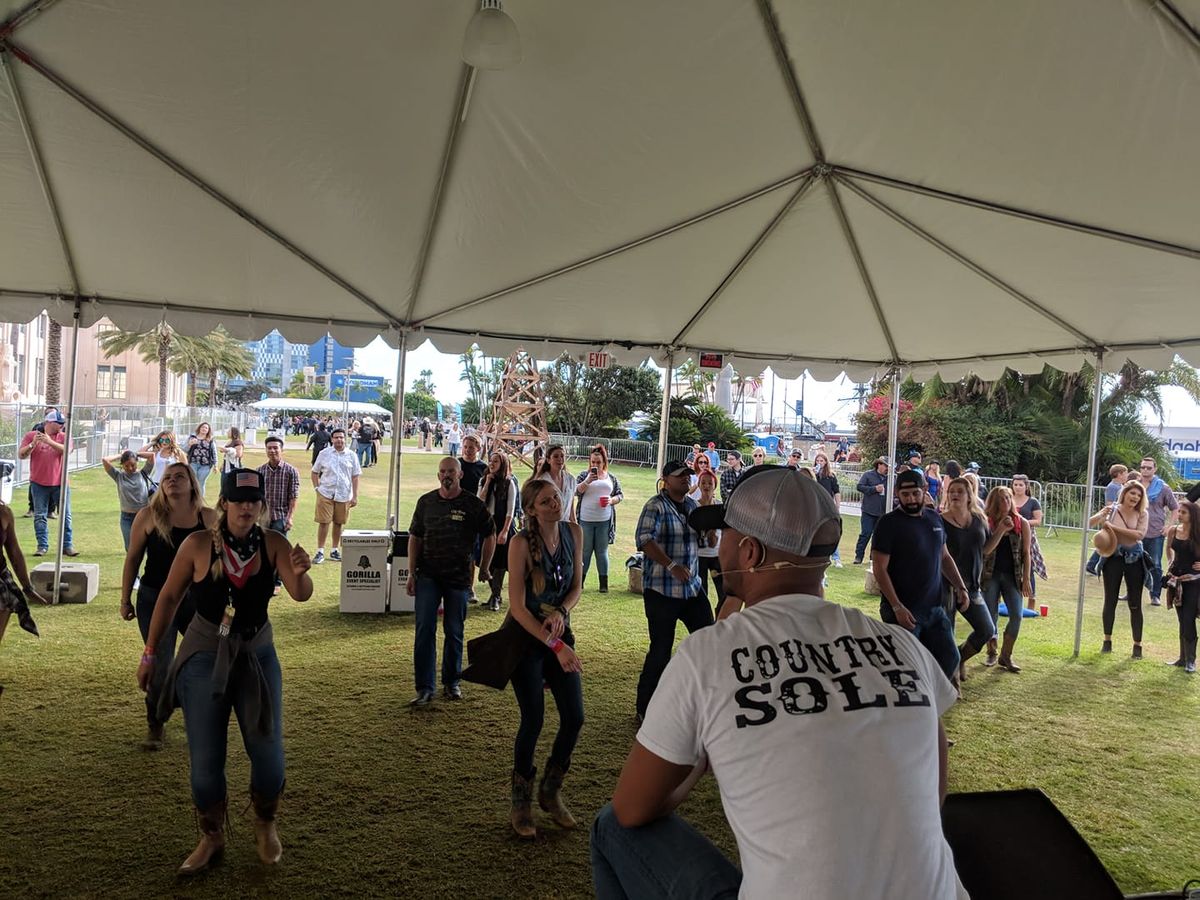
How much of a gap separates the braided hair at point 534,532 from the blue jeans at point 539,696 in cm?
32

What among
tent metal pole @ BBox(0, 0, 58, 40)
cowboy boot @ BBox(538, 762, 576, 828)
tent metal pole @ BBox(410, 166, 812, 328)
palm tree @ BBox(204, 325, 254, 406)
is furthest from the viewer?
palm tree @ BBox(204, 325, 254, 406)

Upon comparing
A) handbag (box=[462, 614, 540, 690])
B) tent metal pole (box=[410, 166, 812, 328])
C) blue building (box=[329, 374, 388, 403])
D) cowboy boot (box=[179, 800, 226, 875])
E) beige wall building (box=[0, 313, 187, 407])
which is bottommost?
cowboy boot (box=[179, 800, 226, 875])

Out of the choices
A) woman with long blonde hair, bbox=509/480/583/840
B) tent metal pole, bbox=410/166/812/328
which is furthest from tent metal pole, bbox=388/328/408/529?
woman with long blonde hair, bbox=509/480/583/840

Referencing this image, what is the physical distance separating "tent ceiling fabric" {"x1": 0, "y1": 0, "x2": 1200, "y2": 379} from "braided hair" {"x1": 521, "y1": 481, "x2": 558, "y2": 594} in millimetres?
2068

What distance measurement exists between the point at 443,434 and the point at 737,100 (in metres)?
50.1

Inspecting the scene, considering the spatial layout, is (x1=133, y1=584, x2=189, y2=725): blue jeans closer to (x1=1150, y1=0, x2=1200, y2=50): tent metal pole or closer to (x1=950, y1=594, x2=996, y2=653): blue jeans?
(x1=1150, y1=0, x2=1200, y2=50): tent metal pole

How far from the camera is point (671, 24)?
3740 millimetres

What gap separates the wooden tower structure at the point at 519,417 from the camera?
3516 centimetres

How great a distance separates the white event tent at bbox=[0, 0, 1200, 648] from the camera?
368 centimetres

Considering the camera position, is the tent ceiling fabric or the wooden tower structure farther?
the wooden tower structure

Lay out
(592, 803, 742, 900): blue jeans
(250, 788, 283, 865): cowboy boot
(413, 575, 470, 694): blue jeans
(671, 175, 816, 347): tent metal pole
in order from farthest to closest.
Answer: (413, 575, 470, 694): blue jeans → (671, 175, 816, 347): tent metal pole → (250, 788, 283, 865): cowboy boot → (592, 803, 742, 900): blue jeans

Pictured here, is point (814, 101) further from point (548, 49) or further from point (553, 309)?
point (553, 309)

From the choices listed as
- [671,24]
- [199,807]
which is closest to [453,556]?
[199,807]

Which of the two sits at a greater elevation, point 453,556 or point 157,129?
point 157,129
